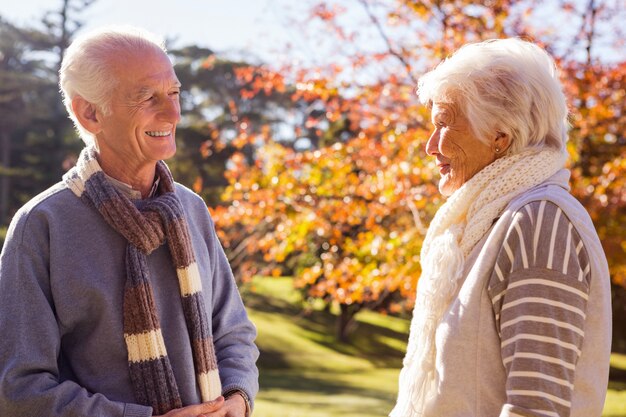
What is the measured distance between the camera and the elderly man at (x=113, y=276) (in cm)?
206

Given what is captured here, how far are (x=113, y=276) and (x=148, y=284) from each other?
96 millimetres

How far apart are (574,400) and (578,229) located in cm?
41

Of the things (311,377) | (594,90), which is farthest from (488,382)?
(311,377)

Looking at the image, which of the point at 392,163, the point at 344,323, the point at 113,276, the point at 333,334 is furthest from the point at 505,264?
the point at 333,334

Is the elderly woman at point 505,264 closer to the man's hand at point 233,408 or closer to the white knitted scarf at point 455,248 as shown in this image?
the white knitted scarf at point 455,248

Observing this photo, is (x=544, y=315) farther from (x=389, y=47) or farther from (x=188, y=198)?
(x=389, y=47)

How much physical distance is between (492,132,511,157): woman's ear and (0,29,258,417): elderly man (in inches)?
35.2

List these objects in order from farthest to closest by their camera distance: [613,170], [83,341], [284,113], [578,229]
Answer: [284,113] → [613,170] → [83,341] → [578,229]

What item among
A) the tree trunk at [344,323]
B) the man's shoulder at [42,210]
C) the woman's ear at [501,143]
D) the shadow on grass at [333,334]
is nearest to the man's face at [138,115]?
the man's shoulder at [42,210]

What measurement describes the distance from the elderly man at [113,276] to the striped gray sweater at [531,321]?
0.69m

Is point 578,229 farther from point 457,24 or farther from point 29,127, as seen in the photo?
point 29,127

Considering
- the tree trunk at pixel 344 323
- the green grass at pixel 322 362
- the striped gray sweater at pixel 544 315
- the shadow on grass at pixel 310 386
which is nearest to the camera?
the striped gray sweater at pixel 544 315

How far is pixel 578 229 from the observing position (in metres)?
1.91

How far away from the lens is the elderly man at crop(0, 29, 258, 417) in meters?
2.06
